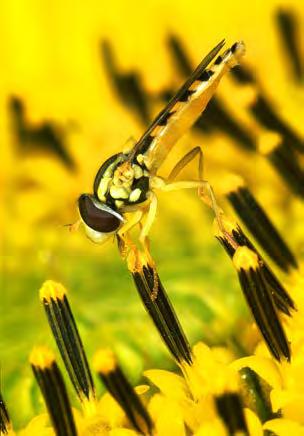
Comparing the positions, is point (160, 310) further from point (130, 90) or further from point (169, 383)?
point (130, 90)

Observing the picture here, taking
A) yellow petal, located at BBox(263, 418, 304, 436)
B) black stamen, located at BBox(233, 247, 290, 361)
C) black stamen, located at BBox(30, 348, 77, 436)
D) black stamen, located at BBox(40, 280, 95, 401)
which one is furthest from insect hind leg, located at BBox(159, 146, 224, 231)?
yellow petal, located at BBox(263, 418, 304, 436)

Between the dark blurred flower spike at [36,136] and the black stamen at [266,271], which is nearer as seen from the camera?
the black stamen at [266,271]

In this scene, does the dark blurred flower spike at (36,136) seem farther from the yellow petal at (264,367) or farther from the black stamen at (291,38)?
the yellow petal at (264,367)

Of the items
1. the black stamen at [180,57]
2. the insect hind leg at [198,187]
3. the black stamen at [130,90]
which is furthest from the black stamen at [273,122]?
the insect hind leg at [198,187]

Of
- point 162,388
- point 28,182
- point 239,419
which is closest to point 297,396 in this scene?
point 239,419

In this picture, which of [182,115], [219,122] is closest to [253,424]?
[182,115]

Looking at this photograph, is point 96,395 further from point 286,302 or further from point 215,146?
point 215,146
